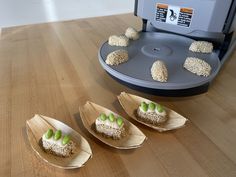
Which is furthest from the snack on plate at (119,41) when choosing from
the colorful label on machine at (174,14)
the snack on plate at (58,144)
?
the snack on plate at (58,144)

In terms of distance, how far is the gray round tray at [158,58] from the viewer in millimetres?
497

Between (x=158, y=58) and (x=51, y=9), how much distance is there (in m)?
1.25

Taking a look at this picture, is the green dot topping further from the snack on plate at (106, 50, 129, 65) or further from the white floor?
the white floor

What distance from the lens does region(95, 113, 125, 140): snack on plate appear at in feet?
1.38

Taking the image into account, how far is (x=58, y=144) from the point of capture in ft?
1.27

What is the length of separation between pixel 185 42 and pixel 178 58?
0.10m

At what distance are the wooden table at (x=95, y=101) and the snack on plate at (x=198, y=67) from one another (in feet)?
0.28

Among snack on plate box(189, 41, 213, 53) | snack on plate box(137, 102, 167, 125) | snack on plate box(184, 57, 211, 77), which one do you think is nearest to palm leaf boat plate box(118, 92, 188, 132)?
snack on plate box(137, 102, 167, 125)

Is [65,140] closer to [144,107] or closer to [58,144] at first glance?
[58,144]

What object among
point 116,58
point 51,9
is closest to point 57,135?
point 116,58

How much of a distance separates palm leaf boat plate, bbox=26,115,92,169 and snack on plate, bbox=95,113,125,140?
0.04 meters

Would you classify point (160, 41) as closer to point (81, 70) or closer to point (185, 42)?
point (185, 42)

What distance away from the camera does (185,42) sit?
0.65m

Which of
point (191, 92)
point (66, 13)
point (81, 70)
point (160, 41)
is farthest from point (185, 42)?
point (66, 13)
